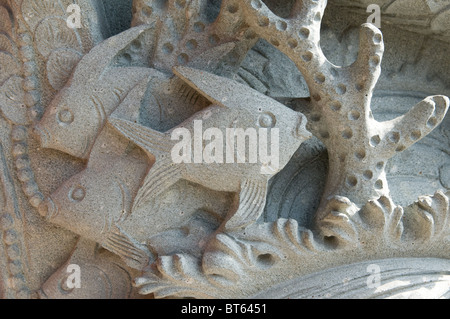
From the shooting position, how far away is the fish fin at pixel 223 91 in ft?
4.06

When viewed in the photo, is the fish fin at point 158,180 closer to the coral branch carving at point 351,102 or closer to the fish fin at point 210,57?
the fish fin at point 210,57

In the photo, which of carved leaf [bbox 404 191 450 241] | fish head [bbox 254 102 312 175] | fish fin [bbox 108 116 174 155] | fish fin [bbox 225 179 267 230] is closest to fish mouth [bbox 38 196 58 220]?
fish fin [bbox 108 116 174 155]

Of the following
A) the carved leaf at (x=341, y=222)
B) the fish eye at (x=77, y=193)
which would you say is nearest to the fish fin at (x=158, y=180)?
the fish eye at (x=77, y=193)

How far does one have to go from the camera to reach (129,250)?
128 centimetres

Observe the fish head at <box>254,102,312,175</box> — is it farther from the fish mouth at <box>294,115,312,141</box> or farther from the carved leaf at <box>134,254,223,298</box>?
the carved leaf at <box>134,254,223,298</box>

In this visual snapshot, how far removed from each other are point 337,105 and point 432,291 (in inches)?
19.3

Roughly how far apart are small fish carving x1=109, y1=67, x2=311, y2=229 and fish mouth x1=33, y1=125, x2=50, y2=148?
160mm

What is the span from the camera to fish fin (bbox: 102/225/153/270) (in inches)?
49.9

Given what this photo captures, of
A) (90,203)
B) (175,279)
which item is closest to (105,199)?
(90,203)

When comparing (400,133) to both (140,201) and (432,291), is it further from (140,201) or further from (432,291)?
(140,201)

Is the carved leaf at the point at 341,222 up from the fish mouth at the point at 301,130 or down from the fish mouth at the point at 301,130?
down

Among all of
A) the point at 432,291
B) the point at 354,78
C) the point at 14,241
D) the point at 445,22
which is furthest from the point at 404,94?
the point at 14,241

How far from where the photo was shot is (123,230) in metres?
1.26

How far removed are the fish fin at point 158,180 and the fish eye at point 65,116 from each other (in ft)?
0.76
